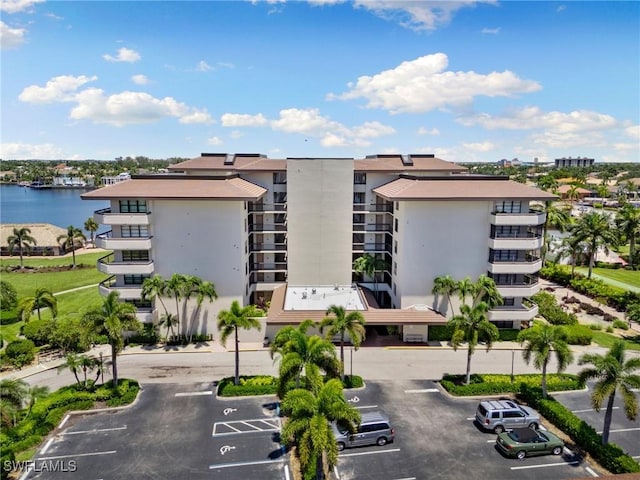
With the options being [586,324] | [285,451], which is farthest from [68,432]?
[586,324]

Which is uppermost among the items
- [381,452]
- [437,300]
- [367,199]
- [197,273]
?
[367,199]

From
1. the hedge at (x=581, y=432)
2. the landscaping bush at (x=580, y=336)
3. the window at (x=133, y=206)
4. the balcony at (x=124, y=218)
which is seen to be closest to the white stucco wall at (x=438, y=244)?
the landscaping bush at (x=580, y=336)

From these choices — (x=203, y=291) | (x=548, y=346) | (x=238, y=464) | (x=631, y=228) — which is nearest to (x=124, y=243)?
(x=203, y=291)

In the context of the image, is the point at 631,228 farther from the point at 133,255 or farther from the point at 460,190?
the point at 133,255

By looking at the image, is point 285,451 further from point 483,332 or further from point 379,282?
point 379,282

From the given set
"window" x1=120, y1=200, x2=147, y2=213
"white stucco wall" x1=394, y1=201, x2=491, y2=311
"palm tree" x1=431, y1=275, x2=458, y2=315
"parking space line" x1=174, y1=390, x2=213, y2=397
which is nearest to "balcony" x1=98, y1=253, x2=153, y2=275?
"window" x1=120, y1=200, x2=147, y2=213

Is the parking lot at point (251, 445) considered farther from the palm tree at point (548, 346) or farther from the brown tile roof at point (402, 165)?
the brown tile roof at point (402, 165)
